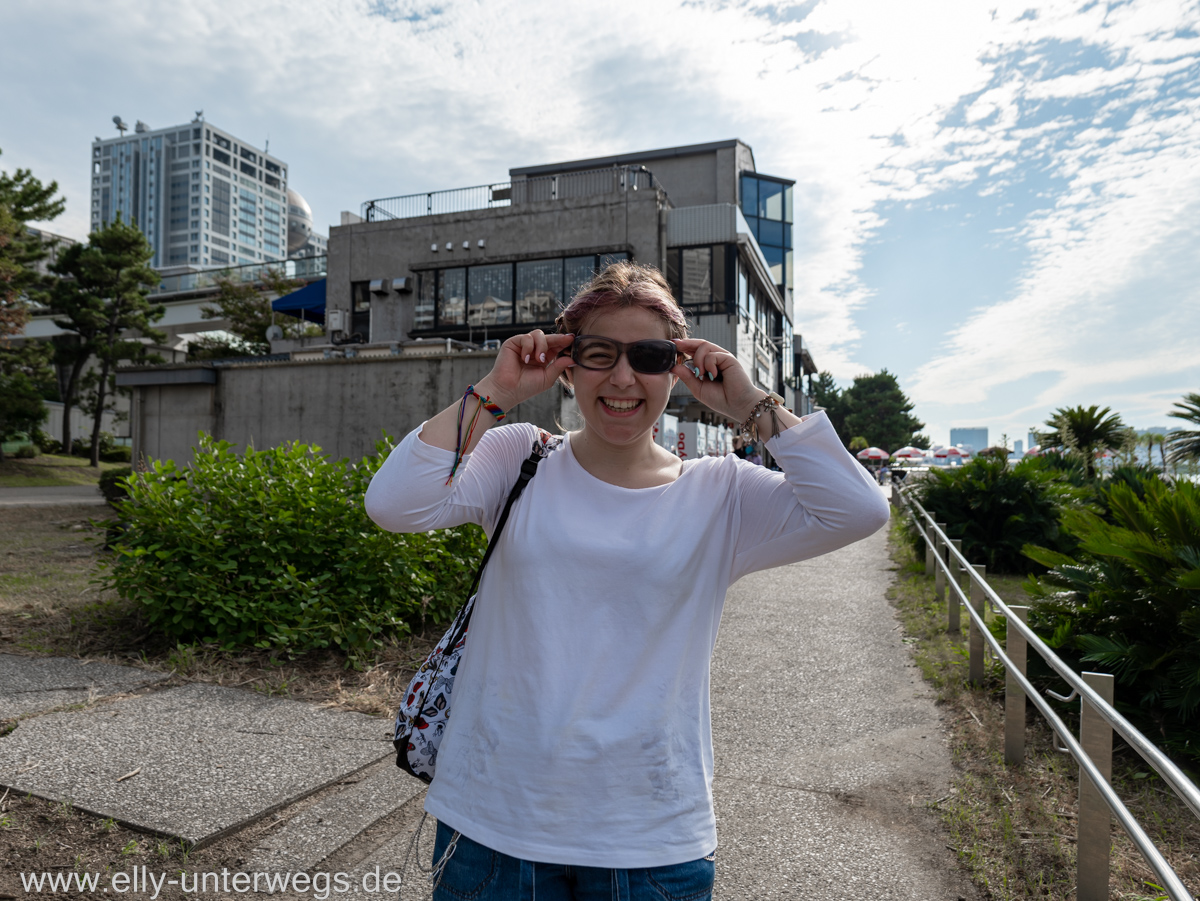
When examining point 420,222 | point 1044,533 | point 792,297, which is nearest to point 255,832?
point 1044,533

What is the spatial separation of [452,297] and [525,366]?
22.0 m

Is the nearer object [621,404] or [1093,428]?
[621,404]

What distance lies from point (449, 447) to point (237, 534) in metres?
4.46

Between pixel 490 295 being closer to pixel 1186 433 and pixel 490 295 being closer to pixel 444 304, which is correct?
pixel 444 304

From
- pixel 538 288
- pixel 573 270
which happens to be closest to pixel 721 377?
pixel 573 270

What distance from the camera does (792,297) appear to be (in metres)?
42.4

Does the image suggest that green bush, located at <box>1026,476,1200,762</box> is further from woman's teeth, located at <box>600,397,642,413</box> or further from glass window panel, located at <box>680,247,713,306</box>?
glass window panel, located at <box>680,247,713,306</box>

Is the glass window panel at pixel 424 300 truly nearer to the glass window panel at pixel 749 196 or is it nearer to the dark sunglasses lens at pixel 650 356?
the glass window panel at pixel 749 196

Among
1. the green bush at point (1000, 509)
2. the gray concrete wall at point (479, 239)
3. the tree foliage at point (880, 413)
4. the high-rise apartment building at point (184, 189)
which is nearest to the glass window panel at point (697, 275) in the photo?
the gray concrete wall at point (479, 239)

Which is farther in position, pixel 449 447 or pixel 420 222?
pixel 420 222

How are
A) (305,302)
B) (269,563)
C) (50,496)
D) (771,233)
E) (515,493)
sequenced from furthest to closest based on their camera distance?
(771,233), (305,302), (50,496), (269,563), (515,493)

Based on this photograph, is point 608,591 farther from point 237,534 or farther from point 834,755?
point 237,534

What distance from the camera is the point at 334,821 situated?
3.16 m

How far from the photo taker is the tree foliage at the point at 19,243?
24312mm
